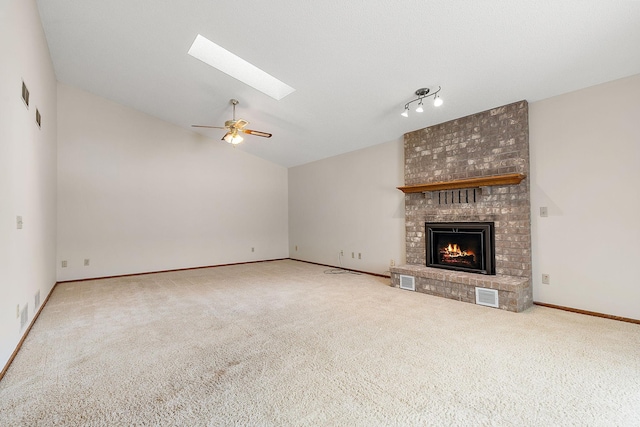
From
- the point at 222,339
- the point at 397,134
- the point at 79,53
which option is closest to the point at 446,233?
the point at 397,134

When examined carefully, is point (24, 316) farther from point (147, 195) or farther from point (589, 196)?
point (589, 196)

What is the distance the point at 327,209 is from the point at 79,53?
16.7ft

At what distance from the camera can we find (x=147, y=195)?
617cm

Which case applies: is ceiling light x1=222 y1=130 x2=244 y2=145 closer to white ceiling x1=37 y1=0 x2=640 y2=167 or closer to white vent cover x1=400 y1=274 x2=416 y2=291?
white ceiling x1=37 y1=0 x2=640 y2=167

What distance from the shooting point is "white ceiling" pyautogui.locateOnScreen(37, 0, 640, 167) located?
2682 mm

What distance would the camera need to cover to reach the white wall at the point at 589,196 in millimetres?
3115

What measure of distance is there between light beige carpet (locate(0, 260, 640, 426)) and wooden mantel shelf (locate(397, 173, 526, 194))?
1608 mm

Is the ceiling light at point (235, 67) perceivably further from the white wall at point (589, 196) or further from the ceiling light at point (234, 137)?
the white wall at point (589, 196)

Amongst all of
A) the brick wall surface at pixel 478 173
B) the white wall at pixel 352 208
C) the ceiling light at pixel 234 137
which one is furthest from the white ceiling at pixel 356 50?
the white wall at pixel 352 208

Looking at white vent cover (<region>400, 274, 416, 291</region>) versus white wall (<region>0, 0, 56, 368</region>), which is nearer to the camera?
white wall (<region>0, 0, 56, 368</region>)

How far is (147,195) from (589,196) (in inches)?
287

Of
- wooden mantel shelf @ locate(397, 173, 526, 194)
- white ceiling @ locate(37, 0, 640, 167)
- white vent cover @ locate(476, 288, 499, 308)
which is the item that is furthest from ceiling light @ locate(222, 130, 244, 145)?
white vent cover @ locate(476, 288, 499, 308)

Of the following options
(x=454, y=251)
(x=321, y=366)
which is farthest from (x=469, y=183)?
(x=321, y=366)

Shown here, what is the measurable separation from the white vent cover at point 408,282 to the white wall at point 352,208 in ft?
2.41
